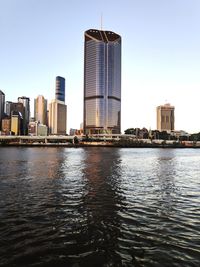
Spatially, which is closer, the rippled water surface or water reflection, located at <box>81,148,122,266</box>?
the rippled water surface

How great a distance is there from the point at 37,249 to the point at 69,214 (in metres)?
7.57

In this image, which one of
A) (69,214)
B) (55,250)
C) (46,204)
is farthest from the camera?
(46,204)

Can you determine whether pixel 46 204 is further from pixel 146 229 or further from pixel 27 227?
pixel 146 229

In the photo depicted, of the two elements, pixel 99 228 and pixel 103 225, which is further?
pixel 103 225

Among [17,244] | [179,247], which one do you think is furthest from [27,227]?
[179,247]

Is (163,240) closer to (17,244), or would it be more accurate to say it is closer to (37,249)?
(37,249)

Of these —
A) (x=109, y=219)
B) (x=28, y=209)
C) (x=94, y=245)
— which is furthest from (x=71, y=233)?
(x=28, y=209)

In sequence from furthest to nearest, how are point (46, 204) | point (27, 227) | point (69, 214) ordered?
point (46, 204) → point (69, 214) → point (27, 227)

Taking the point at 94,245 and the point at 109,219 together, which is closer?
the point at 94,245

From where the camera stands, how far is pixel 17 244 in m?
15.9

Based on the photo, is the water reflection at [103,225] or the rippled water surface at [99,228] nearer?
the rippled water surface at [99,228]

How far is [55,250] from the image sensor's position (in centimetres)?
1517

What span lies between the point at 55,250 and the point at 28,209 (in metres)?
9.87

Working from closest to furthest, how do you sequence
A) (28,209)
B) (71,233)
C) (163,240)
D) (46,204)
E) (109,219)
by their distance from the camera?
(163,240) < (71,233) < (109,219) < (28,209) < (46,204)
